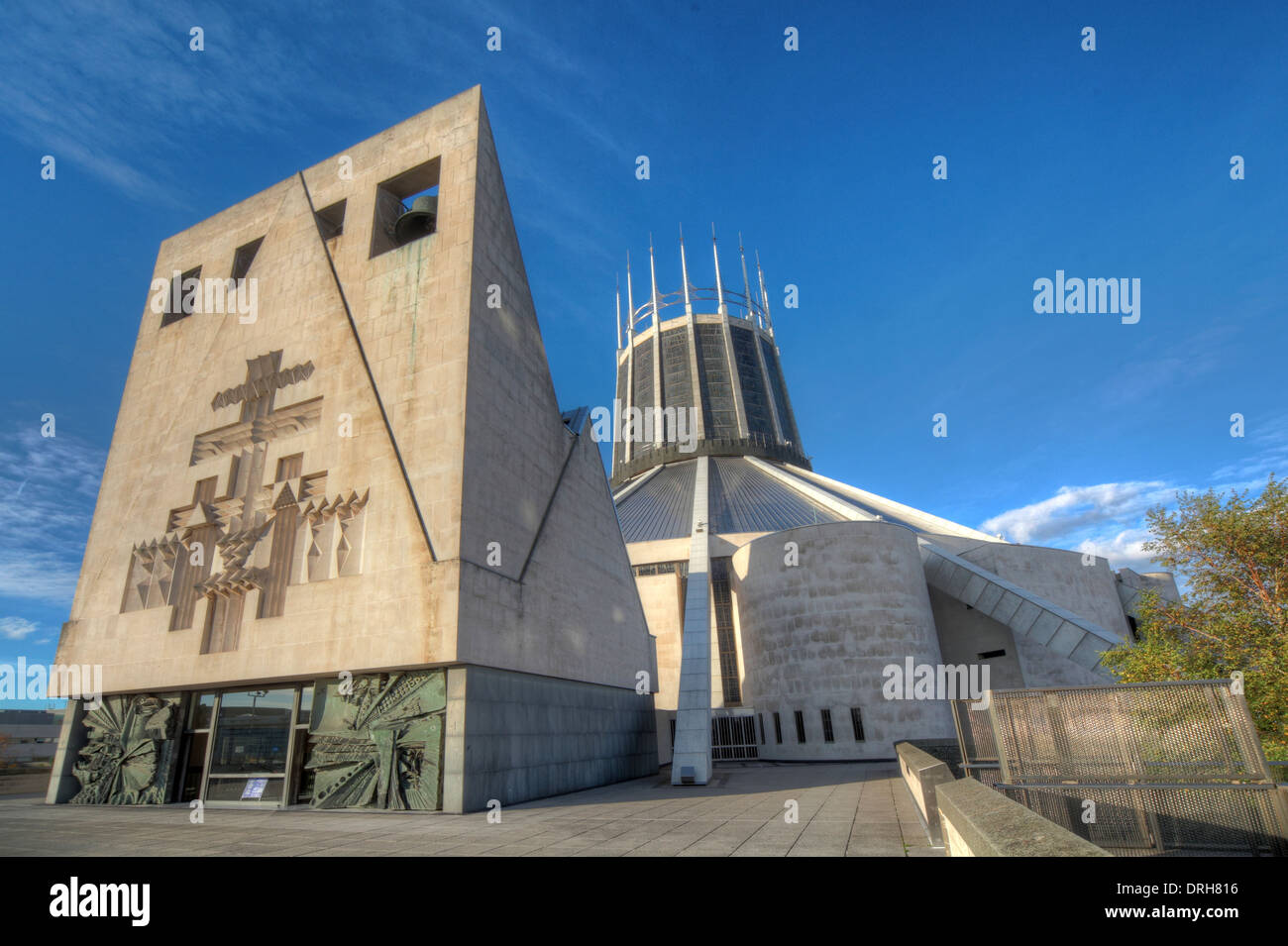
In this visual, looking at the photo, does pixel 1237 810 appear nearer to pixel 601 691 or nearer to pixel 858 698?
pixel 601 691

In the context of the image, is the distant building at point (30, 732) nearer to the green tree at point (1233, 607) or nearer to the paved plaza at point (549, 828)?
the paved plaza at point (549, 828)

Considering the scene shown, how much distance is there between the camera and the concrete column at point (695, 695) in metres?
18.8

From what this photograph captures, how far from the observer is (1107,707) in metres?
8.92

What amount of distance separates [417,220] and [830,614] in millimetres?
22880

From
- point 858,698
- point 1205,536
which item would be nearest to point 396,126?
point 1205,536

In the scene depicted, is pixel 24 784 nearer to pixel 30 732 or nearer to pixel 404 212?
pixel 404 212

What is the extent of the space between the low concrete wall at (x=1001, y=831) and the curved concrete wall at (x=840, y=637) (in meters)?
22.8

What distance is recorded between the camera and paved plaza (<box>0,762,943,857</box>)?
8398mm

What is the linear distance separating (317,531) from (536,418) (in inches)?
262

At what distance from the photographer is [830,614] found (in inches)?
1155

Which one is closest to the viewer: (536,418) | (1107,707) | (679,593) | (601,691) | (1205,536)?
(1107,707)

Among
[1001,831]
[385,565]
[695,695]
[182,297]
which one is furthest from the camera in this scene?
[182,297]

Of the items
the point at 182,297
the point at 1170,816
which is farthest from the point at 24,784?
the point at 1170,816

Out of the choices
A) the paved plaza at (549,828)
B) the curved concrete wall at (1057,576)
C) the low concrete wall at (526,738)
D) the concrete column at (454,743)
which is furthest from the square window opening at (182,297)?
the curved concrete wall at (1057,576)
